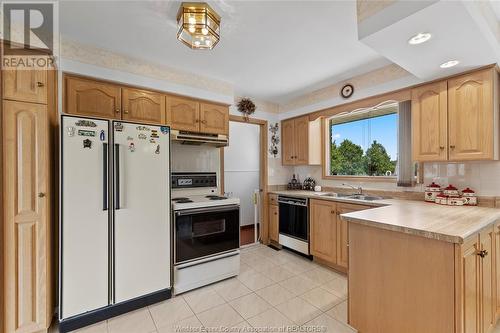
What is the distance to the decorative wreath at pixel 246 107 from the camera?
3.74 meters

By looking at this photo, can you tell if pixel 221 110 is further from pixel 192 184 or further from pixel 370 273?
pixel 370 273

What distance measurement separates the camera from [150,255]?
2225 millimetres

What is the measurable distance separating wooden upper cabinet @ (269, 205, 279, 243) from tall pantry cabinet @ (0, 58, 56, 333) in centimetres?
284

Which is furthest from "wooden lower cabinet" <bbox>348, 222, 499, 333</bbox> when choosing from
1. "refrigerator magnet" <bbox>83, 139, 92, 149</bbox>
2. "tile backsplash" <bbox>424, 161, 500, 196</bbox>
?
"refrigerator magnet" <bbox>83, 139, 92, 149</bbox>

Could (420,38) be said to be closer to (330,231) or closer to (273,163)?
(330,231)

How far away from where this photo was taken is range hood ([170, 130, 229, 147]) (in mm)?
2711

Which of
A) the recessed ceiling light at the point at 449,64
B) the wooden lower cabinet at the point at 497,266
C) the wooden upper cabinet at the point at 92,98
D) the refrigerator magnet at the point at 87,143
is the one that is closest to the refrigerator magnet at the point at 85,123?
the refrigerator magnet at the point at 87,143

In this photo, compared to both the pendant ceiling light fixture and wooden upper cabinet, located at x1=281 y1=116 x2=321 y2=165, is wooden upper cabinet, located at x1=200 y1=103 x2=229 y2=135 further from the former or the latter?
wooden upper cabinet, located at x1=281 y1=116 x2=321 y2=165

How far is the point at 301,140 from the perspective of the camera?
12.6 ft

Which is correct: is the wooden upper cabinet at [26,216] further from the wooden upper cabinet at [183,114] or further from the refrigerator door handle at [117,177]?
the wooden upper cabinet at [183,114]

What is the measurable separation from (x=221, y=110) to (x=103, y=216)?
1.88m

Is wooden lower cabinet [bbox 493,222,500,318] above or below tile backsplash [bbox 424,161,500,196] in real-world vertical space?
below

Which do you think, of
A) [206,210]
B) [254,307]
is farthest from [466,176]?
[206,210]

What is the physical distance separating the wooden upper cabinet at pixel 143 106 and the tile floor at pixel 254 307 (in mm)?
1917
